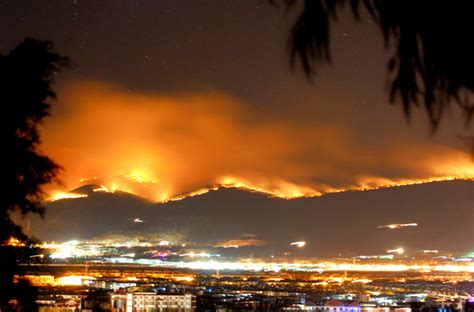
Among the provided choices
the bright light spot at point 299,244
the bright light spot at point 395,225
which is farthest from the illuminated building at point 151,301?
the bright light spot at point 395,225

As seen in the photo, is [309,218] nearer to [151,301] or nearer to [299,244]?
[299,244]

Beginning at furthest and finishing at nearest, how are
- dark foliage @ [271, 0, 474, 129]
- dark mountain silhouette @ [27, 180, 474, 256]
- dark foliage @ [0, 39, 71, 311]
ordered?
dark mountain silhouette @ [27, 180, 474, 256]
dark foliage @ [0, 39, 71, 311]
dark foliage @ [271, 0, 474, 129]

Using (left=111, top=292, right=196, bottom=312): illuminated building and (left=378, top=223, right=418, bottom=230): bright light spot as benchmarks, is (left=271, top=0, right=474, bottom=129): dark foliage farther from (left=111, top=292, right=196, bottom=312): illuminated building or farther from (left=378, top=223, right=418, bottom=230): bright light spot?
(left=378, top=223, right=418, bottom=230): bright light spot

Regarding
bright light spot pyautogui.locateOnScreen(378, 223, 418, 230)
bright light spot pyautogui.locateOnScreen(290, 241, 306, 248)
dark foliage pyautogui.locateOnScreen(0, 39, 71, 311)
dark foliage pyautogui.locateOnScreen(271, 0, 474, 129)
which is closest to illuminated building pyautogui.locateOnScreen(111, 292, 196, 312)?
dark foliage pyautogui.locateOnScreen(0, 39, 71, 311)

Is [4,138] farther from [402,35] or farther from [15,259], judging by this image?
[402,35]

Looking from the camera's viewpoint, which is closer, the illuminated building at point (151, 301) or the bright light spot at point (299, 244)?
the illuminated building at point (151, 301)

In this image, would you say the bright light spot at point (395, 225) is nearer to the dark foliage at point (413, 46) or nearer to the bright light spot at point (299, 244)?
the bright light spot at point (299, 244)

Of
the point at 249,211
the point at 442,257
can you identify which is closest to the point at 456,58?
the point at 442,257
